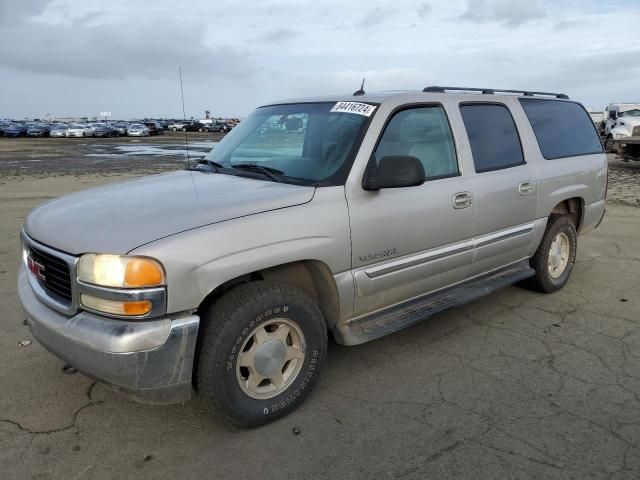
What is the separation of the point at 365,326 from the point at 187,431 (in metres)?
1.20

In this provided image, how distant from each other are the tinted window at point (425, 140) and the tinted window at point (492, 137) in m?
0.23

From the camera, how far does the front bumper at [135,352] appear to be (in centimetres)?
239

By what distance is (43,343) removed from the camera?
276cm

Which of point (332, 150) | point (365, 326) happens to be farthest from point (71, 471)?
point (332, 150)

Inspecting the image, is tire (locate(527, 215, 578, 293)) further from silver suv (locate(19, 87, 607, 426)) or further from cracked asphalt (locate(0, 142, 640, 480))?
cracked asphalt (locate(0, 142, 640, 480))

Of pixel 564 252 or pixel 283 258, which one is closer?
pixel 283 258

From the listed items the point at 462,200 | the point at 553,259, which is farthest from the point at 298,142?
the point at 553,259

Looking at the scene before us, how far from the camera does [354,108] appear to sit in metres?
3.48

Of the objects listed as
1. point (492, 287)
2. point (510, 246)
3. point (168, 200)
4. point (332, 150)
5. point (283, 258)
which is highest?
point (332, 150)

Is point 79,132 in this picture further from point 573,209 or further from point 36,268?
point 36,268

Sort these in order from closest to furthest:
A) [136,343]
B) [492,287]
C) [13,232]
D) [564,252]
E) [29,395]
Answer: [136,343] → [29,395] → [492,287] → [564,252] → [13,232]

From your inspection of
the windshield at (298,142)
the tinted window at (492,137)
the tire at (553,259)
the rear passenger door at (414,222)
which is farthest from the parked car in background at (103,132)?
the rear passenger door at (414,222)

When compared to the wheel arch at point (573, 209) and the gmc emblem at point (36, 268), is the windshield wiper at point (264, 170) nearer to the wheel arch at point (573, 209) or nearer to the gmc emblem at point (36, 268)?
the gmc emblem at point (36, 268)

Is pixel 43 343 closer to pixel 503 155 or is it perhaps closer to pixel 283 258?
pixel 283 258
